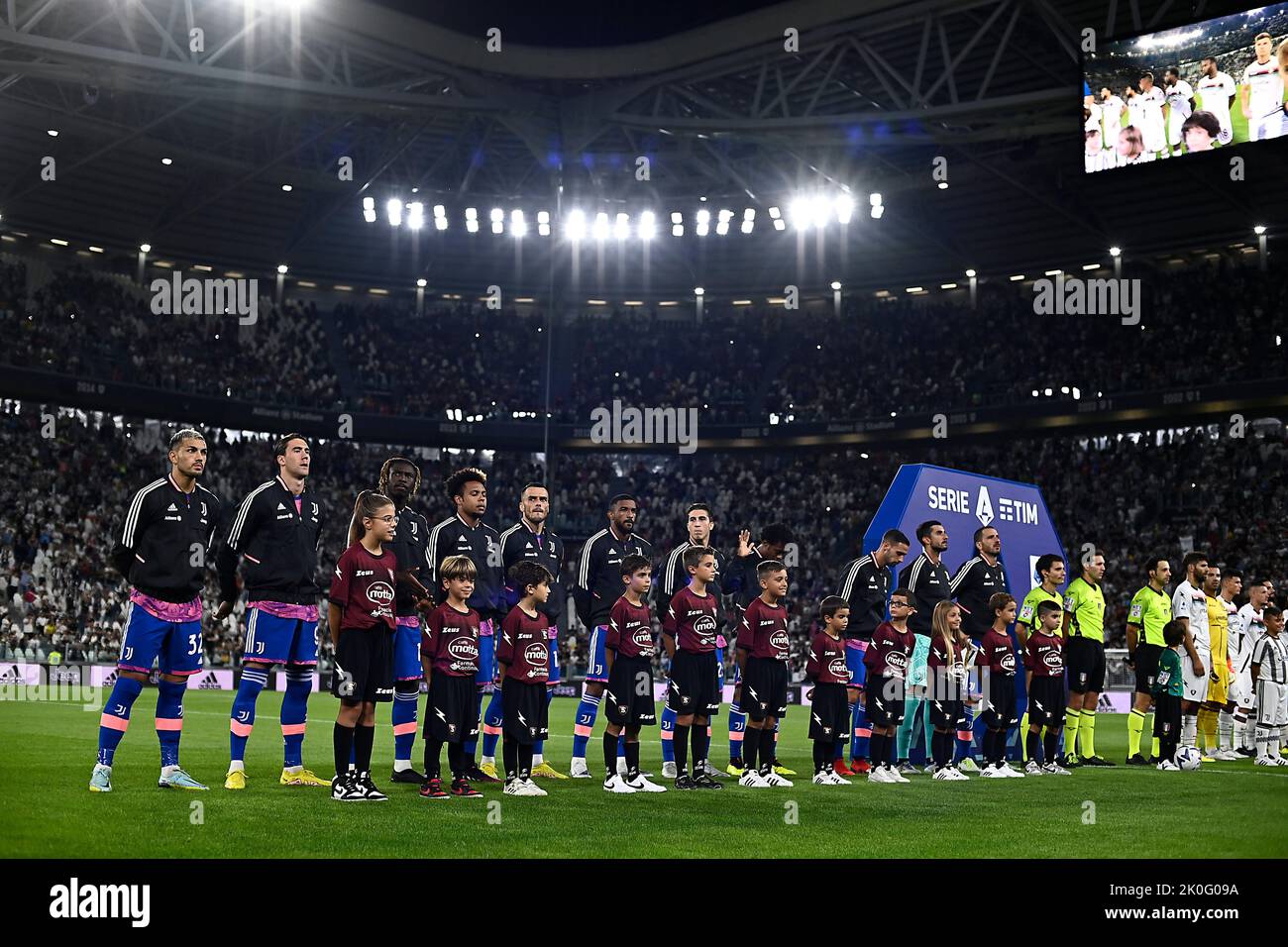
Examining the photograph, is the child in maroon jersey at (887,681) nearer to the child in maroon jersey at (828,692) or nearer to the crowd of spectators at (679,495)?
the child in maroon jersey at (828,692)

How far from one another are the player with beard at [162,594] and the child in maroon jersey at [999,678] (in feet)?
27.3

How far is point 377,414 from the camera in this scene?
1639 inches

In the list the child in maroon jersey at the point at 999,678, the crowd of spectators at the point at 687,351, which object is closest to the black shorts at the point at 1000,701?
the child in maroon jersey at the point at 999,678

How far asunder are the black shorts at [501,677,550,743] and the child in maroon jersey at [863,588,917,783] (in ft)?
13.3

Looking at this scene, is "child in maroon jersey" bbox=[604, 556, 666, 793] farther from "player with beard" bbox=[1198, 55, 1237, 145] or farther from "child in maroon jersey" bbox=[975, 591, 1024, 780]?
"player with beard" bbox=[1198, 55, 1237, 145]

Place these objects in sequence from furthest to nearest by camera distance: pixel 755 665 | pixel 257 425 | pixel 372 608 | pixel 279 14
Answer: pixel 257 425 → pixel 279 14 → pixel 755 665 → pixel 372 608

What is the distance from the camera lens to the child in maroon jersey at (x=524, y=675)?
1009cm

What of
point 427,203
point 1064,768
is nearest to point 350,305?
point 427,203

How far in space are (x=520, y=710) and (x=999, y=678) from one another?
604 cm

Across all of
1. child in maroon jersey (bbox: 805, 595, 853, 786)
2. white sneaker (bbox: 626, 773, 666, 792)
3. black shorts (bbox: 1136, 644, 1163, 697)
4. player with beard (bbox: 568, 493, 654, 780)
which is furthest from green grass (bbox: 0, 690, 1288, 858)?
black shorts (bbox: 1136, 644, 1163, 697)

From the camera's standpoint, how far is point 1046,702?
13.9 meters

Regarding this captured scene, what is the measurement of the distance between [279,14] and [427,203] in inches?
598
